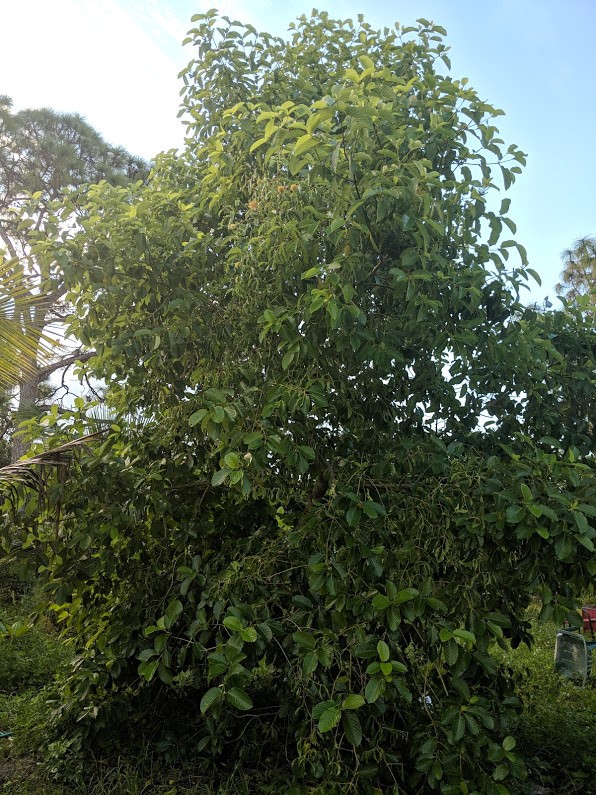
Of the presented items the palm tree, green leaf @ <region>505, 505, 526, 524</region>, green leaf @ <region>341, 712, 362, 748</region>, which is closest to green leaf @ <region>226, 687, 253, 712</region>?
green leaf @ <region>341, 712, 362, 748</region>

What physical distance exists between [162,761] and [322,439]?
6.34 ft

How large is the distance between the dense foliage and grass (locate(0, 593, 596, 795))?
0.20m

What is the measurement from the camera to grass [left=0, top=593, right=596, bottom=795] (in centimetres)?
358

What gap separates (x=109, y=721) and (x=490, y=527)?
230cm

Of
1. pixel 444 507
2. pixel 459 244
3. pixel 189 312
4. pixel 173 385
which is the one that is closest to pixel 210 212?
pixel 189 312

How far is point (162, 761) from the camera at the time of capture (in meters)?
3.89

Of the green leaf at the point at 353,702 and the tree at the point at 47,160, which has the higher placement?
the tree at the point at 47,160

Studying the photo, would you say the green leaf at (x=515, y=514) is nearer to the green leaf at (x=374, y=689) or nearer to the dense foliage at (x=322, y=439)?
the dense foliage at (x=322, y=439)

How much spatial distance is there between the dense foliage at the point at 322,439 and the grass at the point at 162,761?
20cm

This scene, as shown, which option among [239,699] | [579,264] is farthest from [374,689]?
[579,264]

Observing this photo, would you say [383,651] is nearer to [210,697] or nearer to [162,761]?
[210,697]

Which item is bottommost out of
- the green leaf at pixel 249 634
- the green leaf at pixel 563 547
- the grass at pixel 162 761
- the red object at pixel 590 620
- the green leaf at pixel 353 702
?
the grass at pixel 162 761

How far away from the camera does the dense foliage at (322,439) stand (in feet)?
8.89

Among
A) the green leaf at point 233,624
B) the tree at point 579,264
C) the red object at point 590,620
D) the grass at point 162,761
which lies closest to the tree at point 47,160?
the grass at point 162,761
